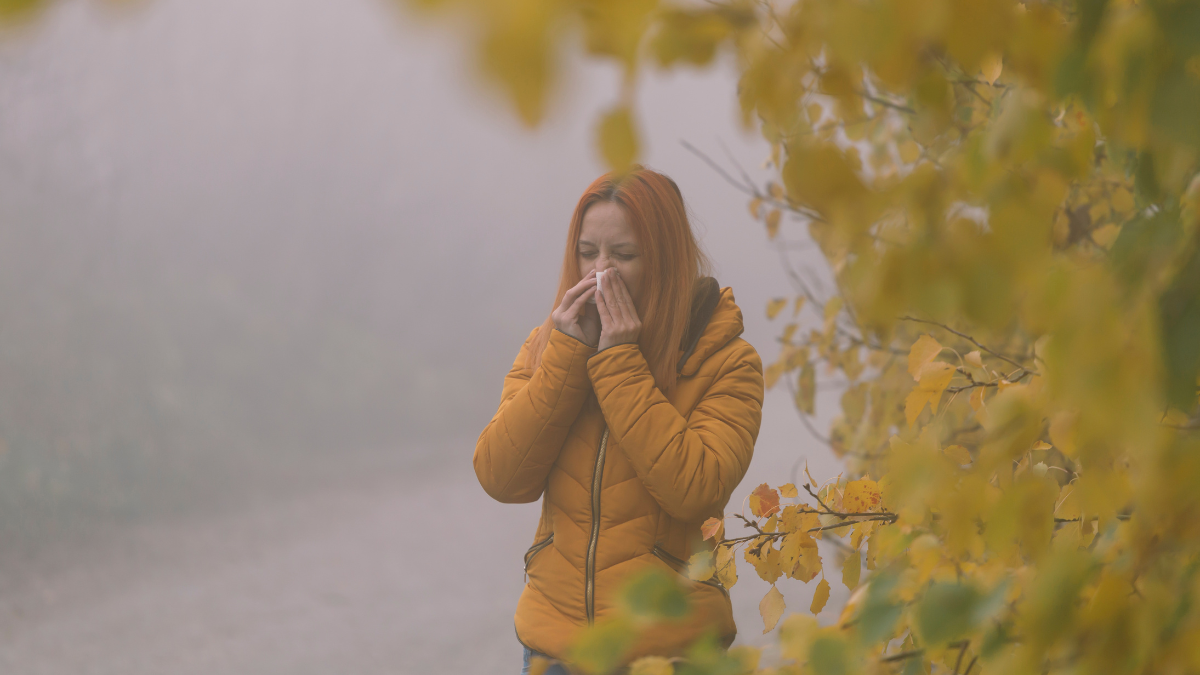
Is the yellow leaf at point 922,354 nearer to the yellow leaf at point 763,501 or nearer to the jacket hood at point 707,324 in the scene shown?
the yellow leaf at point 763,501

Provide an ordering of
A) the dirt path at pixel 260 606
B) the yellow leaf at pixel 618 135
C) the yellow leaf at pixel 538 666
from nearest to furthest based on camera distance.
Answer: the yellow leaf at pixel 618 135
the yellow leaf at pixel 538 666
the dirt path at pixel 260 606

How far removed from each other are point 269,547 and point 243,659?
1.04m

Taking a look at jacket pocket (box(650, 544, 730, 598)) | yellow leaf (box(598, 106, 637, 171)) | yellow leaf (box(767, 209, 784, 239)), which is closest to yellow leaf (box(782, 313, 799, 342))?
yellow leaf (box(767, 209, 784, 239))

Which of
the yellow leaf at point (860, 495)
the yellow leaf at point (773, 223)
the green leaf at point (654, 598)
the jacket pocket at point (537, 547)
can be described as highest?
the yellow leaf at point (773, 223)

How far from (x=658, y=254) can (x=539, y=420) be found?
0.27 m

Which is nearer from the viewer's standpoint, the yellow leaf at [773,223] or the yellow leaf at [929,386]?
the yellow leaf at [929,386]

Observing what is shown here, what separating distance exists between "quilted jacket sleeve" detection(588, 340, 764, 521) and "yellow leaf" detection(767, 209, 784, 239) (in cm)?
62

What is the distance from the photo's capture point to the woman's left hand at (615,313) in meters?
0.98

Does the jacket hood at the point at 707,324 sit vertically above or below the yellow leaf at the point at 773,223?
below

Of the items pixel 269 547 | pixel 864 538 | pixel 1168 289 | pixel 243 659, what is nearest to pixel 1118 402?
pixel 1168 289

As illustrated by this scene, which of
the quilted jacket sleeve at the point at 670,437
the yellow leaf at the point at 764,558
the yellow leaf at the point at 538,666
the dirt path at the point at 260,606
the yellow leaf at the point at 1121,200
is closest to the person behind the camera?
the yellow leaf at the point at 538,666

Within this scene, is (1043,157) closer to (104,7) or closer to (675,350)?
(104,7)

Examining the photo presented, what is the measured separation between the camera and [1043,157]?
1.06 ft

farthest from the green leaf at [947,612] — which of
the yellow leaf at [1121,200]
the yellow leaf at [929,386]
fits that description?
the yellow leaf at [1121,200]
